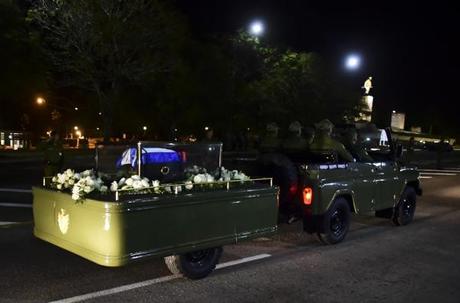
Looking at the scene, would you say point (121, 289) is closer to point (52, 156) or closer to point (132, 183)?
point (132, 183)

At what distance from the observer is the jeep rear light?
8.50 meters

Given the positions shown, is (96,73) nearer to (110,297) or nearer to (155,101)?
(155,101)

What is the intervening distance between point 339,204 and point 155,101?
30.9 meters

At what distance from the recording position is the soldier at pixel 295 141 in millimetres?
9867

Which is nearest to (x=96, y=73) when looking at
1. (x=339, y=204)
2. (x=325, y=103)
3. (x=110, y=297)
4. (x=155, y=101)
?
(x=155, y=101)

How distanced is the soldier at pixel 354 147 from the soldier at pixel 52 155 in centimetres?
737

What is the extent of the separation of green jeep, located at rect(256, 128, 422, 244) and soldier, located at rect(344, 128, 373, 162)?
0.21 meters

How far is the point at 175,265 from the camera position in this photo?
6742 millimetres

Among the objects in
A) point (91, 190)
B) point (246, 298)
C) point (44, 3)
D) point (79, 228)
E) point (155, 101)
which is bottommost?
point (246, 298)

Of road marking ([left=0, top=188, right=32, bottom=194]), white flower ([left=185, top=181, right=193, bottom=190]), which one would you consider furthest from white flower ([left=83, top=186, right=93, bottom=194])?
road marking ([left=0, top=188, right=32, bottom=194])

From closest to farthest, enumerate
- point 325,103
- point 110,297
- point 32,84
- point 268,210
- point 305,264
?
point 110,297 < point 268,210 < point 305,264 < point 32,84 < point 325,103

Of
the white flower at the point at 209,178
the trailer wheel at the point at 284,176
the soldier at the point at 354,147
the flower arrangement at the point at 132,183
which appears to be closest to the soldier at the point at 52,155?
the trailer wheel at the point at 284,176

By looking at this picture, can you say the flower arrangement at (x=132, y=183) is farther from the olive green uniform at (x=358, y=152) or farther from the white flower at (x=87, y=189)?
the olive green uniform at (x=358, y=152)

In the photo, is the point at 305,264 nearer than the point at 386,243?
Yes
